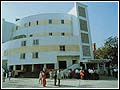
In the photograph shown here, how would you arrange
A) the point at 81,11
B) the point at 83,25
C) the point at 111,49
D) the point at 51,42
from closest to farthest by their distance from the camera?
the point at 51,42 < the point at 83,25 < the point at 81,11 < the point at 111,49

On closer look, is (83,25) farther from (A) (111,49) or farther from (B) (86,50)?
(A) (111,49)

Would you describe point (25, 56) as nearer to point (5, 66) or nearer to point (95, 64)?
point (5, 66)

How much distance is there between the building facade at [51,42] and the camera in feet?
112

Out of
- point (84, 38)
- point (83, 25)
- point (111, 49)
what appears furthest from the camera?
point (111, 49)

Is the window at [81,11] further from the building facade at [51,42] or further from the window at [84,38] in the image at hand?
the window at [84,38]

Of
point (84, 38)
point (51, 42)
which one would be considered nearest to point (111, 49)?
point (84, 38)

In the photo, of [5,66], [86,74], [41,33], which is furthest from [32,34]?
[86,74]

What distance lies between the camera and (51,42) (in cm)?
3447

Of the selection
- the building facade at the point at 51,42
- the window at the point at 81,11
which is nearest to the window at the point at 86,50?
the building facade at the point at 51,42

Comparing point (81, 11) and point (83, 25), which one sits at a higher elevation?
point (81, 11)

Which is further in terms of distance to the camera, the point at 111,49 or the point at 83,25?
the point at 111,49

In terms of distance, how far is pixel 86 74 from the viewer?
22.9 metres

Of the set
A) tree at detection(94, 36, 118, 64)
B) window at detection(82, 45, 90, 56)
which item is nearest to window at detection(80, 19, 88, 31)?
window at detection(82, 45, 90, 56)

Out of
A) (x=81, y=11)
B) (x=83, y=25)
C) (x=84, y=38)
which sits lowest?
(x=84, y=38)
